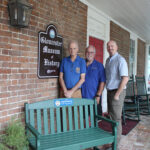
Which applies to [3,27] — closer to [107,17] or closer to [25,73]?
[25,73]

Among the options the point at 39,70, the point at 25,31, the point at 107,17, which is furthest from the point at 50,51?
the point at 107,17

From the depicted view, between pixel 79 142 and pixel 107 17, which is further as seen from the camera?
pixel 107 17

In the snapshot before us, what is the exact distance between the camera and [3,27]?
87.5 inches

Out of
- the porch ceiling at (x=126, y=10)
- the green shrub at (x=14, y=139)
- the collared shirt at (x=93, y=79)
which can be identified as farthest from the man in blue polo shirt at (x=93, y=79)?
the porch ceiling at (x=126, y=10)

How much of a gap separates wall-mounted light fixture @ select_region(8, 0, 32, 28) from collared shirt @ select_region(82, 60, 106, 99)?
127cm

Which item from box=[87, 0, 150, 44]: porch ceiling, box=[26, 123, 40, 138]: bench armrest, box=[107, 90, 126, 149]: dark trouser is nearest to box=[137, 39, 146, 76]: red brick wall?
box=[87, 0, 150, 44]: porch ceiling

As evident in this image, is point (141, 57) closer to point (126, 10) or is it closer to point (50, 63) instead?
point (126, 10)

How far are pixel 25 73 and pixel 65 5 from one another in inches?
61.1

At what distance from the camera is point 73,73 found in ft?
9.27

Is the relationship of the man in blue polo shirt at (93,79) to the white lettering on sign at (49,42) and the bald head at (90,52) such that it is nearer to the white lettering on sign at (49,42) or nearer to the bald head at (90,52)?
the bald head at (90,52)

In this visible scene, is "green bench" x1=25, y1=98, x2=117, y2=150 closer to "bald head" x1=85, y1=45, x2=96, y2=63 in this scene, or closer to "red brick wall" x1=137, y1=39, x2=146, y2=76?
"bald head" x1=85, y1=45, x2=96, y2=63

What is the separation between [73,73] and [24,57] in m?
0.74

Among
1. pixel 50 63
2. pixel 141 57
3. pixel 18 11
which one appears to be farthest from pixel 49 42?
pixel 141 57

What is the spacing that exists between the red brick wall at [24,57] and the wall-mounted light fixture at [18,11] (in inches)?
2.6
